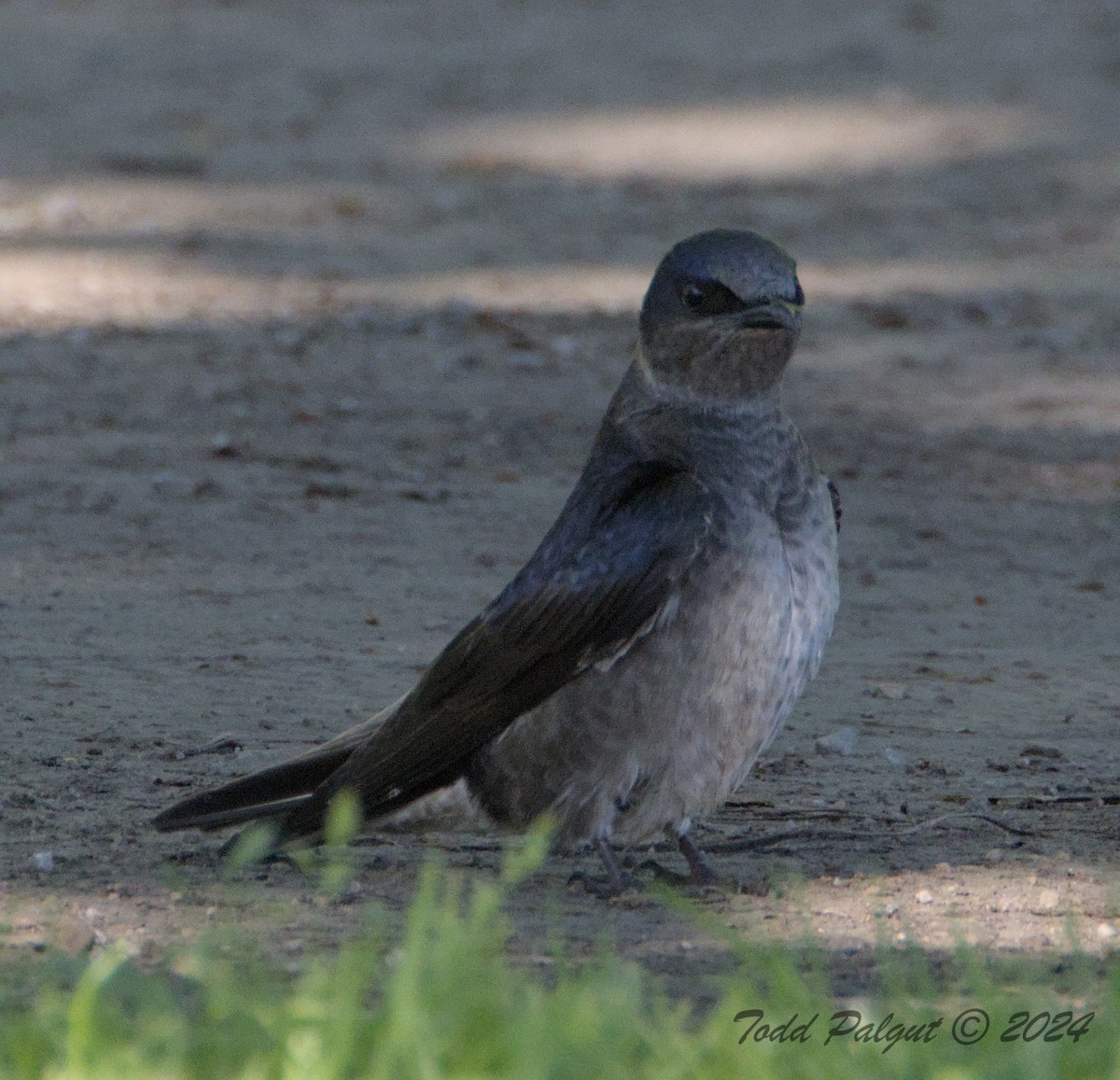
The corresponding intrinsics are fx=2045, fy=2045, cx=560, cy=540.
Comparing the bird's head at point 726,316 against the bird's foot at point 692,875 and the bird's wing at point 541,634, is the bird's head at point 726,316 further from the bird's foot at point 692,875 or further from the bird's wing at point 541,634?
the bird's foot at point 692,875

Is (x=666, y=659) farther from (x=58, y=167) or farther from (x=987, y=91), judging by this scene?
(x=987, y=91)

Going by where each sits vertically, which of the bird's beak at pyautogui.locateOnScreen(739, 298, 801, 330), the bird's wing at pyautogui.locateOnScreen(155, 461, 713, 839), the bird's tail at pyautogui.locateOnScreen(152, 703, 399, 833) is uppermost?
the bird's beak at pyautogui.locateOnScreen(739, 298, 801, 330)

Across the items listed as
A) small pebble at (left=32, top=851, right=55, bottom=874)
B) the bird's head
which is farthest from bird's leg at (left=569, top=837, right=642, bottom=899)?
small pebble at (left=32, top=851, right=55, bottom=874)

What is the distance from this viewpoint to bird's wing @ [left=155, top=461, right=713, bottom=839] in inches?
156

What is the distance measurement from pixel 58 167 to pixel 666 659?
966 cm

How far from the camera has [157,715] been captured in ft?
16.8

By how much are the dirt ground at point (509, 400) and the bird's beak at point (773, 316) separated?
3.65 ft

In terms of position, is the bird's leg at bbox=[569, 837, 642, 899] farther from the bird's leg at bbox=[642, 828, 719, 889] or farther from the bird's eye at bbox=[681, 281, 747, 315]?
the bird's eye at bbox=[681, 281, 747, 315]

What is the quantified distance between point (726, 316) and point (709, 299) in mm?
59

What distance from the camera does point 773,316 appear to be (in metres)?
4.14

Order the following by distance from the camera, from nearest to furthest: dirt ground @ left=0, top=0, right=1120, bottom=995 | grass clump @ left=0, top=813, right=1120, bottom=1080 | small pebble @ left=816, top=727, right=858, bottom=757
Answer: grass clump @ left=0, top=813, right=1120, bottom=1080 → dirt ground @ left=0, top=0, right=1120, bottom=995 → small pebble @ left=816, top=727, right=858, bottom=757

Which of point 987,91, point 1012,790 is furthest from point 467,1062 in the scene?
point 987,91

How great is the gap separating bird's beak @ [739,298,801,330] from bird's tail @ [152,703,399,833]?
1089 mm

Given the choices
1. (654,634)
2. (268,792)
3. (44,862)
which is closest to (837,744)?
(654,634)
